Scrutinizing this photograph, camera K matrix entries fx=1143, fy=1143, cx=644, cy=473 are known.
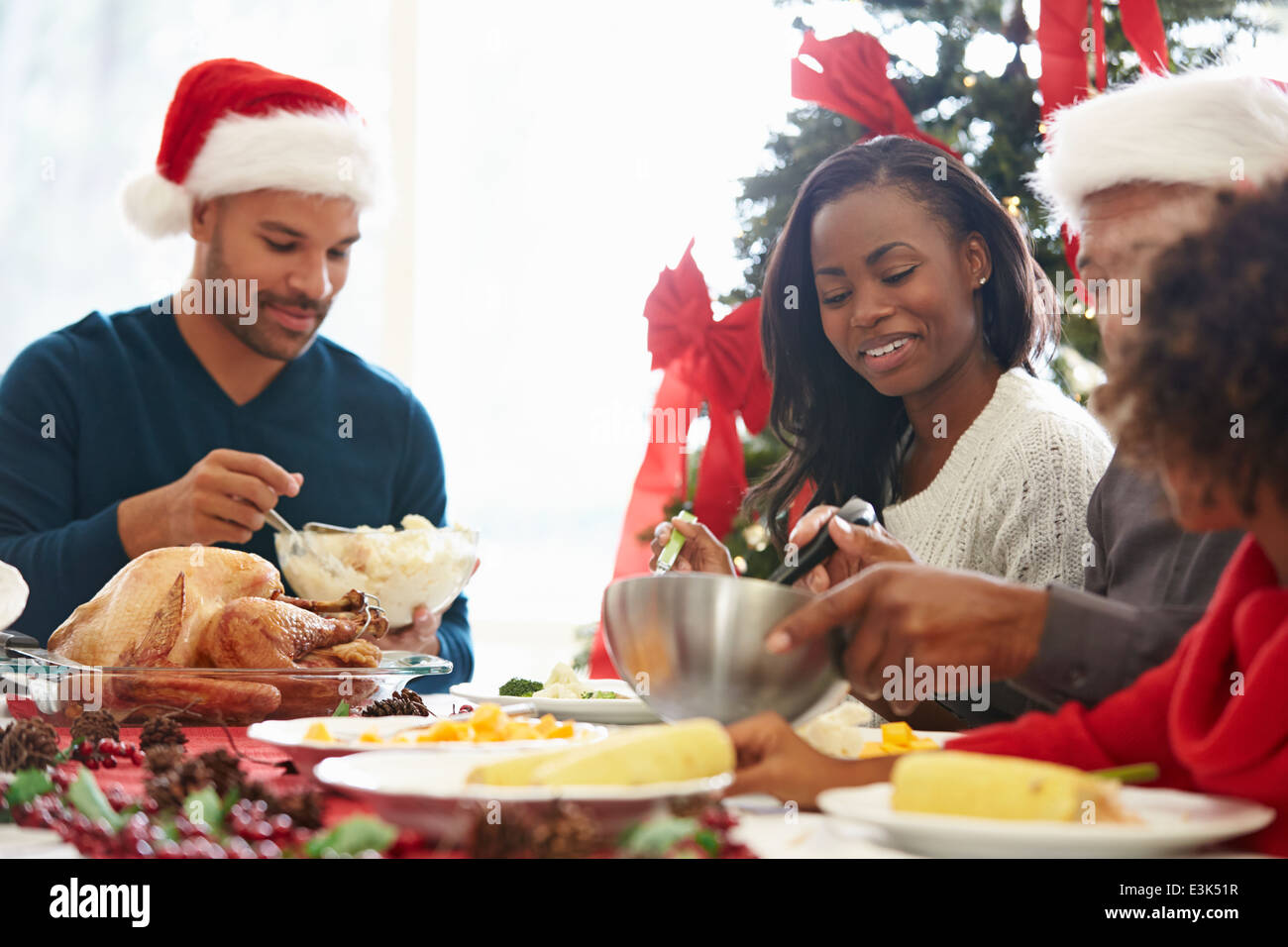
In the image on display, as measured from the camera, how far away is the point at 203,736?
1167mm

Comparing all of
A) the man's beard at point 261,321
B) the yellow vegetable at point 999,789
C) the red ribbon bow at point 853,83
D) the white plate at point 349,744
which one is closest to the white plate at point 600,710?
the white plate at point 349,744

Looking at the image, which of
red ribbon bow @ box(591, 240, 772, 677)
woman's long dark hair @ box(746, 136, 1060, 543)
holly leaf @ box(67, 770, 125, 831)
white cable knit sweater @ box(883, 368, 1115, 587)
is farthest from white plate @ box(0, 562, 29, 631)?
red ribbon bow @ box(591, 240, 772, 677)

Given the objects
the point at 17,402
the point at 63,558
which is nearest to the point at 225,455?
the point at 63,558

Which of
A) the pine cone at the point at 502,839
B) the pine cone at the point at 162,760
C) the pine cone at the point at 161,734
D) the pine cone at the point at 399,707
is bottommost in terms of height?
the pine cone at the point at 399,707

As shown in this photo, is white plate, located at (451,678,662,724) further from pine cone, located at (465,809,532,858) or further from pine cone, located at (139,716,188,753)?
pine cone, located at (465,809,532,858)

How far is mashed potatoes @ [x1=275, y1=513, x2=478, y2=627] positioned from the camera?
1.66 meters

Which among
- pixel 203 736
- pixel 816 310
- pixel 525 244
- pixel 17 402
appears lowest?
pixel 203 736

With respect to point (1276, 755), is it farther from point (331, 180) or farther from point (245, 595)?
point (331, 180)

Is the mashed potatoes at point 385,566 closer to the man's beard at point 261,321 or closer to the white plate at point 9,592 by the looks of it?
the white plate at point 9,592

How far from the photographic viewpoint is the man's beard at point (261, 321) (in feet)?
8.06

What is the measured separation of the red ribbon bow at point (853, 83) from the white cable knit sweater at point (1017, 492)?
100cm
